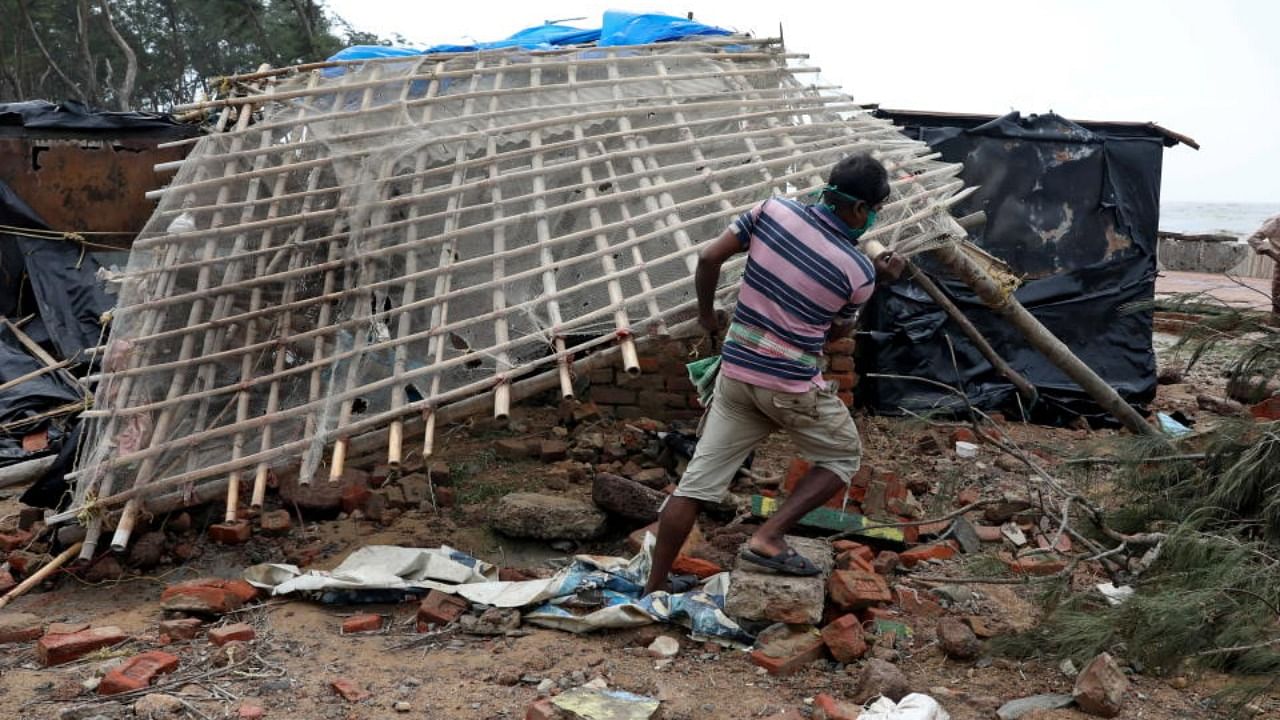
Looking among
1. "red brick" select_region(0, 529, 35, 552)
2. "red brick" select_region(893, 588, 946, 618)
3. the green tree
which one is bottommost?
"red brick" select_region(893, 588, 946, 618)

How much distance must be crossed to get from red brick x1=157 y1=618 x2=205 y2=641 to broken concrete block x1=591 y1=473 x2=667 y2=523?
63.7 inches

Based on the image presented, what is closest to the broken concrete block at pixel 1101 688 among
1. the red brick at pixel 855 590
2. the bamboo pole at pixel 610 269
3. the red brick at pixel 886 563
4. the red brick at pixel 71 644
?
the red brick at pixel 855 590

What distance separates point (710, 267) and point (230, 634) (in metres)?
1.87

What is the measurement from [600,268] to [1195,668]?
2.43 m

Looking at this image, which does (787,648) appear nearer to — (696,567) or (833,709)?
(833,709)

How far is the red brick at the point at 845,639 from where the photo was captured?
3252 millimetres

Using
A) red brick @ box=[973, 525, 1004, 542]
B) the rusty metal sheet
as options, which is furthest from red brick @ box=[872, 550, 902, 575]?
the rusty metal sheet

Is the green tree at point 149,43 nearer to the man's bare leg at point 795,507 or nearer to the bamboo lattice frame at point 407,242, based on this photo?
the bamboo lattice frame at point 407,242

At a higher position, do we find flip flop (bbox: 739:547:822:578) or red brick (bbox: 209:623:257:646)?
flip flop (bbox: 739:547:822:578)

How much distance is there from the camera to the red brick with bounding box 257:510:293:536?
14.3 feet

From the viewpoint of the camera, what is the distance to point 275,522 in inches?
172

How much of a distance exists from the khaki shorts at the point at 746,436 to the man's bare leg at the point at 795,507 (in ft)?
0.13

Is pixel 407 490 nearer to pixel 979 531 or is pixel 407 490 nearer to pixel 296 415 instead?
pixel 296 415

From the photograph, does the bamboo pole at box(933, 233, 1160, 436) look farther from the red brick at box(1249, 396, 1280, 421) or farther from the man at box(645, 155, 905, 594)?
the man at box(645, 155, 905, 594)
